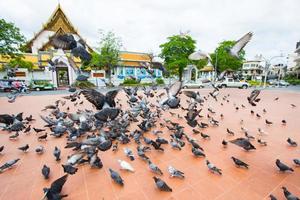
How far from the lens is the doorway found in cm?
2247

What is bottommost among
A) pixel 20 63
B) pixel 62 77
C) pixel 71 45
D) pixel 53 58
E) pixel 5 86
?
pixel 5 86

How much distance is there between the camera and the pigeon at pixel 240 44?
3480 mm

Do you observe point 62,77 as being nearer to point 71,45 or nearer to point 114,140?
point 114,140

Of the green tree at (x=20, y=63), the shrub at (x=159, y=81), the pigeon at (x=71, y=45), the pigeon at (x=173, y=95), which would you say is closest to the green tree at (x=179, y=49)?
the shrub at (x=159, y=81)

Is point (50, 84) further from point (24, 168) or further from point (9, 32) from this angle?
point (24, 168)

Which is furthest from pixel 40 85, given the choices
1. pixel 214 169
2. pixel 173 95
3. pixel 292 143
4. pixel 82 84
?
pixel 292 143

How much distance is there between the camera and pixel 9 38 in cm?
1609

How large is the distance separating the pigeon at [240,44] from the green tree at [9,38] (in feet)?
68.2

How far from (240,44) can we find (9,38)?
21.4 metres

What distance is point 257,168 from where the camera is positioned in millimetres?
2682

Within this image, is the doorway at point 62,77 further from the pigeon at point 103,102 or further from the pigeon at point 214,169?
the pigeon at point 214,169

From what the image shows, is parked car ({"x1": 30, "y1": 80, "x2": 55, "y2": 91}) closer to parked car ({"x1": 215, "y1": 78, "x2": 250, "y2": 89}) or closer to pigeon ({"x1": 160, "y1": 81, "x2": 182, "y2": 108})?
pigeon ({"x1": 160, "y1": 81, "x2": 182, "y2": 108})

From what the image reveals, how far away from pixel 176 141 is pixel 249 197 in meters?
1.66

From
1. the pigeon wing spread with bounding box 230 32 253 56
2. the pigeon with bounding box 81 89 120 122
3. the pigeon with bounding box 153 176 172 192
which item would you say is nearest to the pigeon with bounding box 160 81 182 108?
the pigeon with bounding box 81 89 120 122
